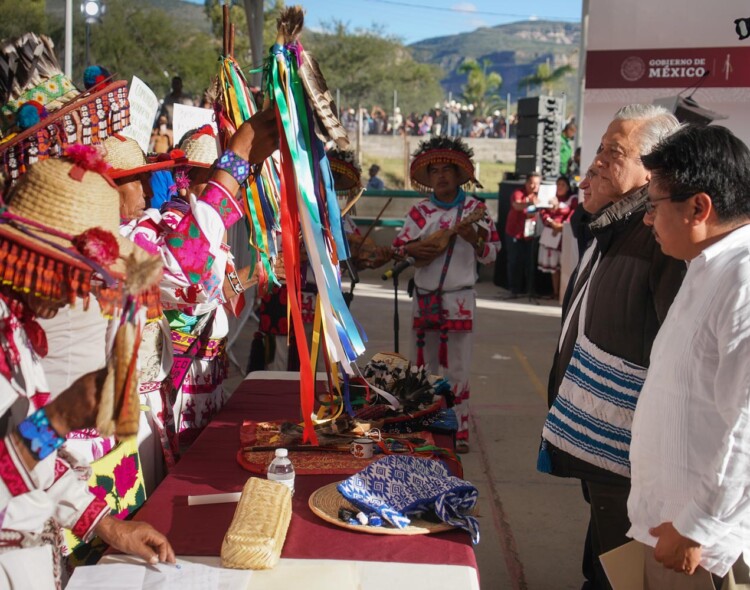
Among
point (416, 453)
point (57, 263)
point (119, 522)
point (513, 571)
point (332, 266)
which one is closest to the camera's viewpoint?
point (57, 263)

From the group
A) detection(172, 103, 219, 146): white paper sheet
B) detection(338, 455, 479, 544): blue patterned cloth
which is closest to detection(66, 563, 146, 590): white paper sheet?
detection(338, 455, 479, 544): blue patterned cloth

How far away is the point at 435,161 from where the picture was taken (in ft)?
17.2

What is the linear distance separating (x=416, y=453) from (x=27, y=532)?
152 centimetres

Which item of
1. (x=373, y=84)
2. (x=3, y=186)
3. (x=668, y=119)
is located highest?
(x=373, y=84)

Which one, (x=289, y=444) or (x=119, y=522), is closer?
(x=119, y=522)

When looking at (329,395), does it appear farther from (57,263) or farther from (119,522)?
(57,263)

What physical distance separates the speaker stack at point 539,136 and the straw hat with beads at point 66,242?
12.0 meters

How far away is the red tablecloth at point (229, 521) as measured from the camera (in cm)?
219

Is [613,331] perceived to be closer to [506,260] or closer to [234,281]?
[234,281]

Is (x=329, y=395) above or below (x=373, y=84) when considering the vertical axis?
below

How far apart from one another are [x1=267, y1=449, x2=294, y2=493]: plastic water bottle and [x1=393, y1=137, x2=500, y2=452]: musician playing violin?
2642 millimetres

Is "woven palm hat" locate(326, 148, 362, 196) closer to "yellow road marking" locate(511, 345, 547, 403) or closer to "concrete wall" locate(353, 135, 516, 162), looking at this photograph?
"yellow road marking" locate(511, 345, 547, 403)

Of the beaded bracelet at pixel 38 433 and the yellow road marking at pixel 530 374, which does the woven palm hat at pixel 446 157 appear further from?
the beaded bracelet at pixel 38 433

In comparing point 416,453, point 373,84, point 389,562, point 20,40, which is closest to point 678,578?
point 389,562
